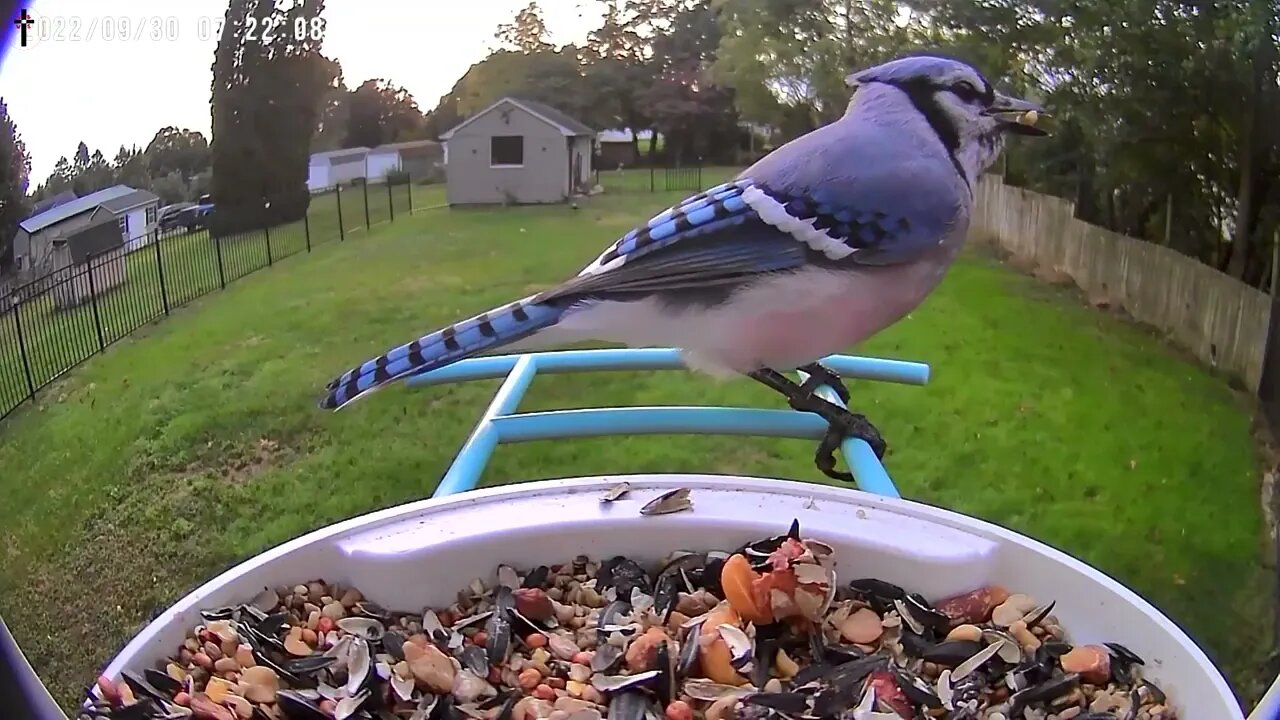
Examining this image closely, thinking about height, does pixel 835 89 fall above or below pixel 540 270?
above

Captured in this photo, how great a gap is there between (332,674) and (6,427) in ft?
1.25

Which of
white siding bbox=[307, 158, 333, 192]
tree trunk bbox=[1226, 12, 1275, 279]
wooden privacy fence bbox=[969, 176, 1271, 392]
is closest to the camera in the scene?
tree trunk bbox=[1226, 12, 1275, 279]

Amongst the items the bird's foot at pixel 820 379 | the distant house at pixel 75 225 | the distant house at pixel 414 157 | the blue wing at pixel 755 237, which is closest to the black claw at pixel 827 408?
the bird's foot at pixel 820 379

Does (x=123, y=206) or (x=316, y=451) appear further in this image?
(x=316, y=451)

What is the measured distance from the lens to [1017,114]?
3.25 feet

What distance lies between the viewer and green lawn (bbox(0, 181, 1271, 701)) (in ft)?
3.20

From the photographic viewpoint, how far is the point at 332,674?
0.85 meters

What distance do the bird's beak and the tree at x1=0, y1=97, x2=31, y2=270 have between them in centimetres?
83

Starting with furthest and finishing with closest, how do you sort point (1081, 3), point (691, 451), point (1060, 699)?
point (691, 451), point (1081, 3), point (1060, 699)

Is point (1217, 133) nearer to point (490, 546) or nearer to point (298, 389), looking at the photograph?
point (490, 546)

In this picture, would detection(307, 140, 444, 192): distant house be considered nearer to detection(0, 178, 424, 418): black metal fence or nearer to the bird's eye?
detection(0, 178, 424, 418): black metal fence

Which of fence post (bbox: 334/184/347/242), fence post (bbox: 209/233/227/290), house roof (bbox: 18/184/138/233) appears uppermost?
house roof (bbox: 18/184/138/233)

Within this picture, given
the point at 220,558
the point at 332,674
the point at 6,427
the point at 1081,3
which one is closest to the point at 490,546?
the point at 332,674

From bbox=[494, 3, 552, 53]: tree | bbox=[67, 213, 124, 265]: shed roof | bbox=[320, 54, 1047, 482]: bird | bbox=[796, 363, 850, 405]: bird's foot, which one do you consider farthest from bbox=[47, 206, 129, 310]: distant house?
bbox=[796, 363, 850, 405]: bird's foot
